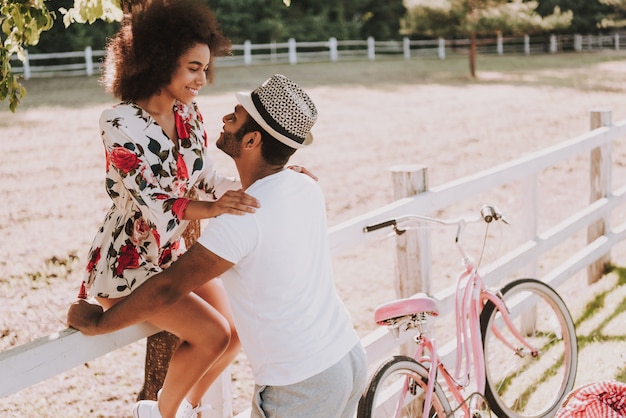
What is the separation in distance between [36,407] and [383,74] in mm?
24543

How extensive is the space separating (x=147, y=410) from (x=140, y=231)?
571 mm

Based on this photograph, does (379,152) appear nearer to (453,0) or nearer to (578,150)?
(578,150)

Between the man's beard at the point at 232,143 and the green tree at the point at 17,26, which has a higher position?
the green tree at the point at 17,26

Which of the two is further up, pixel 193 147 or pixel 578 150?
pixel 193 147

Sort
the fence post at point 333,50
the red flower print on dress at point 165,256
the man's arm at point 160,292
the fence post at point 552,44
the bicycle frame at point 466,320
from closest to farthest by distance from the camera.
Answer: the man's arm at point 160,292
the red flower print on dress at point 165,256
the bicycle frame at point 466,320
the fence post at point 333,50
the fence post at point 552,44

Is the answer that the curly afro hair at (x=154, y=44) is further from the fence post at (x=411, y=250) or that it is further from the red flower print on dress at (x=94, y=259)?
the fence post at (x=411, y=250)

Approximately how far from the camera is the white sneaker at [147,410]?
8.73ft

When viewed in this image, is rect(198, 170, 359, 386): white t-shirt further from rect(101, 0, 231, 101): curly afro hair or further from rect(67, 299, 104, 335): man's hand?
rect(101, 0, 231, 101): curly afro hair

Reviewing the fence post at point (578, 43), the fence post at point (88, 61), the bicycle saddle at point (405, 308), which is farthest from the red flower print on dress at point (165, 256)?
the fence post at point (578, 43)

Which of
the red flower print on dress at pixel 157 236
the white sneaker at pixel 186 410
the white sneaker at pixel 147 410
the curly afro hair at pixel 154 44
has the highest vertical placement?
the curly afro hair at pixel 154 44

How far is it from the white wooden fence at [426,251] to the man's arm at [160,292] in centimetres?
6

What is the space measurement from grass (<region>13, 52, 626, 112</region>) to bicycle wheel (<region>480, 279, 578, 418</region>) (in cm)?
1537

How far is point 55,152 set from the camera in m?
13.5

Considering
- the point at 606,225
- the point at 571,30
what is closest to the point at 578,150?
the point at 606,225
